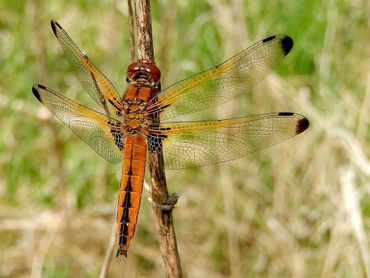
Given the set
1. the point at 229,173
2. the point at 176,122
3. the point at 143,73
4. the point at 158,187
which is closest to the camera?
the point at 158,187

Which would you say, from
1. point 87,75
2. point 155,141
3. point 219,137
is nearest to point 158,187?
point 155,141

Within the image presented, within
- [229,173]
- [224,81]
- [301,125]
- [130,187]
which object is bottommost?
[130,187]

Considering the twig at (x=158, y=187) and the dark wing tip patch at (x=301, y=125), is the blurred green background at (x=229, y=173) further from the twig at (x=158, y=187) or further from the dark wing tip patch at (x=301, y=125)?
the twig at (x=158, y=187)

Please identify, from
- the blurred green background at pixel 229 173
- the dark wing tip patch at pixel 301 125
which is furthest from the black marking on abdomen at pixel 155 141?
the blurred green background at pixel 229 173

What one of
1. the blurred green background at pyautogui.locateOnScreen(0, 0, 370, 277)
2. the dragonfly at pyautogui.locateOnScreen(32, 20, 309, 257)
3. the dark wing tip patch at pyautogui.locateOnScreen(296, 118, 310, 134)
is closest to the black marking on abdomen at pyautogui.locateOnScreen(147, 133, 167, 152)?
the dragonfly at pyautogui.locateOnScreen(32, 20, 309, 257)

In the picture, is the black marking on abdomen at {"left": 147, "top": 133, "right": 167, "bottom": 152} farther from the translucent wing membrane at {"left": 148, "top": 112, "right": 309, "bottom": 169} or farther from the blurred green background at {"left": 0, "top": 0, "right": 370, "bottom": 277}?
the blurred green background at {"left": 0, "top": 0, "right": 370, "bottom": 277}

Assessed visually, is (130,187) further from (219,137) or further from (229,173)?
(229,173)
